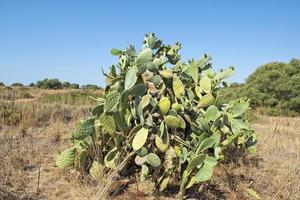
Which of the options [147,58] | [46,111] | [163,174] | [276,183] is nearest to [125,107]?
→ [147,58]

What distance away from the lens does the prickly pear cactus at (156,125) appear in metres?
2.75

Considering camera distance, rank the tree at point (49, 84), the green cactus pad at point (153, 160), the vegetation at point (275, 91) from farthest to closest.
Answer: the tree at point (49, 84) → the vegetation at point (275, 91) → the green cactus pad at point (153, 160)

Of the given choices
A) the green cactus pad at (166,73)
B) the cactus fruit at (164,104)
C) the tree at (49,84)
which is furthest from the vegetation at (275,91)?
the tree at (49,84)

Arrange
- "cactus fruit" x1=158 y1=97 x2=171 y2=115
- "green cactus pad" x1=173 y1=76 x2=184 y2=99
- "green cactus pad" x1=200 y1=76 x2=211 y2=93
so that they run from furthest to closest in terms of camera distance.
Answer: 1. "green cactus pad" x1=200 y1=76 x2=211 y2=93
2. "green cactus pad" x1=173 y1=76 x2=184 y2=99
3. "cactus fruit" x1=158 y1=97 x2=171 y2=115

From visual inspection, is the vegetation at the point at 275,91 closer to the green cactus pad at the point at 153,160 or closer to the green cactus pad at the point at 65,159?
the green cactus pad at the point at 65,159

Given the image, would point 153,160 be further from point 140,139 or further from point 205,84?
point 205,84

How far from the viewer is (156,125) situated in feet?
9.64

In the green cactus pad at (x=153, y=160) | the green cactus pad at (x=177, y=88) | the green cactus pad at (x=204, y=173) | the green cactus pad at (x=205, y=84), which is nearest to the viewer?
the green cactus pad at (x=204, y=173)

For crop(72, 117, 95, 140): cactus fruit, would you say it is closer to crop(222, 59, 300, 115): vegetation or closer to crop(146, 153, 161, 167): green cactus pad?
crop(146, 153, 161, 167): green cactus pad

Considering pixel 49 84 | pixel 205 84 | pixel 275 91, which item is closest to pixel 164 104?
pixel 205 84

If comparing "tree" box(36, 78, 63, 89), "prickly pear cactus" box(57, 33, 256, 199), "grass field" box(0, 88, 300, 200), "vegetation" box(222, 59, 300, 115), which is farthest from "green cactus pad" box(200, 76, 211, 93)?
"tree" box(36, 78, 63, 89)

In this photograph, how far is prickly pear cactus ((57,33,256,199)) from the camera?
2.75 metres

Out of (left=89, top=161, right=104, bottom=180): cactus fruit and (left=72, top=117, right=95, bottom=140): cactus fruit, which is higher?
(left=72, top=117, right=95, bottom=140): cactus fruit

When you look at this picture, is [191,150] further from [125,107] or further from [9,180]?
[9,180]
